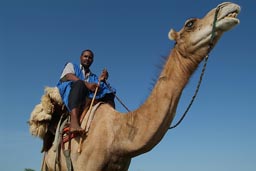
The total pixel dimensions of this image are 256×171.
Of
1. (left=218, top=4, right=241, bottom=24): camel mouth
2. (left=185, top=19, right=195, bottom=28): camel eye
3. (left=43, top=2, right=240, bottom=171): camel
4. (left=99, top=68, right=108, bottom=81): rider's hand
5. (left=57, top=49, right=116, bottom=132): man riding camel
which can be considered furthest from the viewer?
(left=99, top=68, right=108, bottom=81): rider's hand

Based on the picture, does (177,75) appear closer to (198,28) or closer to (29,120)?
(198,28)

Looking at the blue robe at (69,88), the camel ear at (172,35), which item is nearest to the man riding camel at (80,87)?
the blue robe at (69,88)

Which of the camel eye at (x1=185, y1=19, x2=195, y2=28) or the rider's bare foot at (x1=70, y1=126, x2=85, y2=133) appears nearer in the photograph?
the camel eye at (x1=185, y1=19, x2=195, y2=28)

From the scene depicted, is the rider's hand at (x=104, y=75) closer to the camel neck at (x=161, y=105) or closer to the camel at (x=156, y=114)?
the camel at (x=156, y=114)

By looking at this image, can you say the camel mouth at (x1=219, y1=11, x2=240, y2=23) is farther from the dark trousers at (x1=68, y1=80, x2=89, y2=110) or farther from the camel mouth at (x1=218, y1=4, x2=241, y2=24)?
the dark trousers at (x1=68, y1=80, x2=89, y2=110)

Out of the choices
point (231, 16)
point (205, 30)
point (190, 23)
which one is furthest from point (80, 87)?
point (231, 16)

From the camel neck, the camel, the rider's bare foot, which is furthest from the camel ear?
the rider's bare foot

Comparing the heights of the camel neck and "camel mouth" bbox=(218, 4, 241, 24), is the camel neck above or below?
below

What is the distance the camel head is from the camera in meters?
5.22

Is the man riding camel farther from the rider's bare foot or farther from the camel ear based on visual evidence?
the camel ear

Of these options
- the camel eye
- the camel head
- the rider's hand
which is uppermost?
the rider's hand

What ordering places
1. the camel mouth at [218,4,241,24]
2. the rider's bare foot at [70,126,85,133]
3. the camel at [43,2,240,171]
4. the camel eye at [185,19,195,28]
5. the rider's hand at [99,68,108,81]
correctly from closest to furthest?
the camel mouth at [218,4,241,24] < the camel at [43,2,240,171] < the camel eye at [185,19,195,28] < the rider's bare foot at [70,126,85,133] < the rider's hand at [99,68,108,81]

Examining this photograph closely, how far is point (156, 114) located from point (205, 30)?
1.31 metres

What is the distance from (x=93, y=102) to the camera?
6.67m
